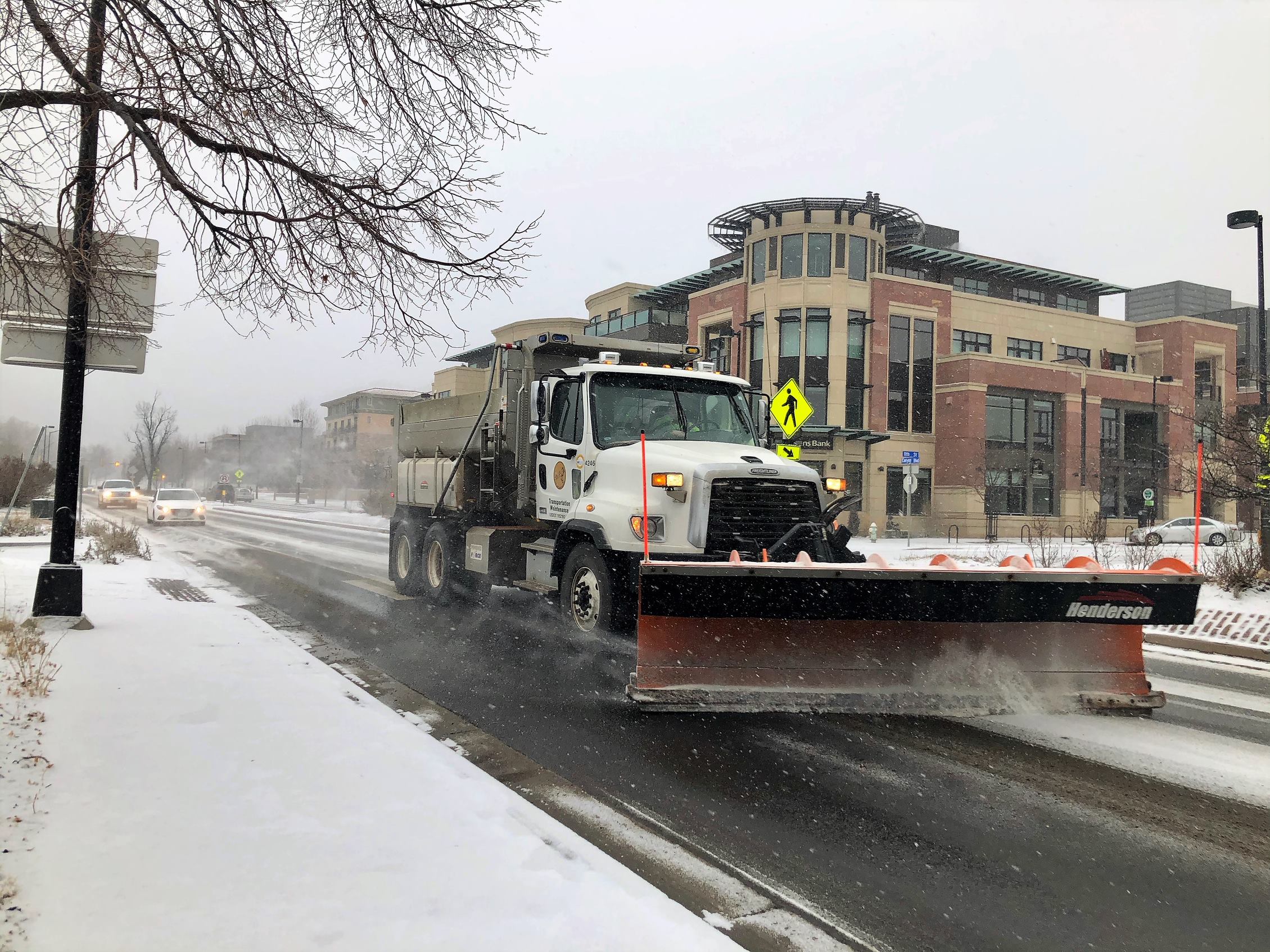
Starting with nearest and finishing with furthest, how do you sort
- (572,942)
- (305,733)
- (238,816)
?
(572,942), (238,816), (305,733)

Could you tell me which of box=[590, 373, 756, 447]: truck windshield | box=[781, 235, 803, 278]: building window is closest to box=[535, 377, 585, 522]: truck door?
box=[590, 373, 756, 447]: truck windshield

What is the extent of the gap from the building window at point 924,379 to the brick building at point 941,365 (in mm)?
97

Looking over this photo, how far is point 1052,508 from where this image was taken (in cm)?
4875

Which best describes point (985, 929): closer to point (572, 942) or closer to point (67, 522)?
point (572, 942)

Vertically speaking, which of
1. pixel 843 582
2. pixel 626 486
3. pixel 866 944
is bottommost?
pixel 866 944

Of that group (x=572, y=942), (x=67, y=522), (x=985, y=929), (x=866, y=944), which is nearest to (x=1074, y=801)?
(x=985, y=929)

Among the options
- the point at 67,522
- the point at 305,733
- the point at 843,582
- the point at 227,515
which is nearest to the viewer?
the point at 305,733

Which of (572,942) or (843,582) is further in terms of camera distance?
(843,582)

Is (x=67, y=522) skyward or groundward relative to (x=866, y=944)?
skyward

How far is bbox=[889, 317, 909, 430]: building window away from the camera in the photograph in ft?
152

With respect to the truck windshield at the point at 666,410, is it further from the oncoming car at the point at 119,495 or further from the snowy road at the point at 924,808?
the oncoming car at the point at 119,495

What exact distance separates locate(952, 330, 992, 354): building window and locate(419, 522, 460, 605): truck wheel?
1719 inches

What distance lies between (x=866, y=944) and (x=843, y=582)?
9.09ft

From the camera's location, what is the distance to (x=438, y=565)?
38.9 feet
